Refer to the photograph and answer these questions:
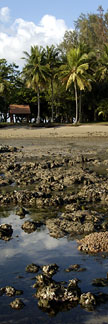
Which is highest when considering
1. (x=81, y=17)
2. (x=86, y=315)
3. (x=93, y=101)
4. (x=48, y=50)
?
(x=81, y=17)

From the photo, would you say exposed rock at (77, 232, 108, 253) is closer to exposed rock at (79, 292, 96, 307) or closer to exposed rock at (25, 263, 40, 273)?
exposed rock at (25, 263, 40, 273)

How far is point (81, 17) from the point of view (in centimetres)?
8275

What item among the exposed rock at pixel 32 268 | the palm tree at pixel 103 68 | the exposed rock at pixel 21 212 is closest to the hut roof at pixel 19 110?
the palm tree at pixel 103 68

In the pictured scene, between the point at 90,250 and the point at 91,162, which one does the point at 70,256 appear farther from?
the point at 91,162

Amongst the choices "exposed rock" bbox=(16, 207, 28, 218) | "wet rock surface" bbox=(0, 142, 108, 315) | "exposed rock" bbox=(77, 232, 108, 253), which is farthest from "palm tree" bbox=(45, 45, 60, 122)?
"exposed rock" bbox=(77, 232, 108, 253)

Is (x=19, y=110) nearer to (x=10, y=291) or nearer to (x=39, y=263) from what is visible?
(x=39, y=263)

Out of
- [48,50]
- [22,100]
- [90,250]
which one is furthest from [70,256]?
[22,100]

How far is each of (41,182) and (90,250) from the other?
6944 mm

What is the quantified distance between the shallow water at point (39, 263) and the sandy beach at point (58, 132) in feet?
112

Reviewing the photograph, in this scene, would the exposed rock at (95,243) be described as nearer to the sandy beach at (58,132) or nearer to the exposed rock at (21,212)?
the exposed rock at (21,212)

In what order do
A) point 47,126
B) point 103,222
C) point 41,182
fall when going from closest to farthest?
point 103,222, point 41,182, point 47,126

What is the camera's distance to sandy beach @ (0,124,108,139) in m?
42.8

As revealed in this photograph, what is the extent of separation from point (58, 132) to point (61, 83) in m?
16.8

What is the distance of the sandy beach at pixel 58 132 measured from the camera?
141 ft
